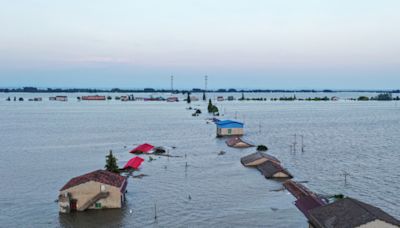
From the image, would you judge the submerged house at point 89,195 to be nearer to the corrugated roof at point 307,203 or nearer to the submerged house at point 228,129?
the corrugated roof at point 307,203

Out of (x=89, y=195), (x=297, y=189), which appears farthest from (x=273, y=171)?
(x=89, y=195)

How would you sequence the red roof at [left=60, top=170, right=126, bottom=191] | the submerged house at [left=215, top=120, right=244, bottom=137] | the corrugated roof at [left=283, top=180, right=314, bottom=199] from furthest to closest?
the submerged house at [left=215, top=120, right=244, bottom=137], the corrugated roof at [left=283, top=180, right=314, bottom=199], the red roof at [left=60, top=170, right=126, bottom=191]

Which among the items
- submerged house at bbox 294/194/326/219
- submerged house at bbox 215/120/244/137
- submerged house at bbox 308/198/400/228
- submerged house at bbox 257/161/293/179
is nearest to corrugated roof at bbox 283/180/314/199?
submerged house at bbox 294/194/326/219

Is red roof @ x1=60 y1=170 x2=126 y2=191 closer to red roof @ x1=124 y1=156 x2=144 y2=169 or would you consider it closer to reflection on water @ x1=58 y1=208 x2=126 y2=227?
reflection on water @ x1=58 y1=208 x2=126 y2=227

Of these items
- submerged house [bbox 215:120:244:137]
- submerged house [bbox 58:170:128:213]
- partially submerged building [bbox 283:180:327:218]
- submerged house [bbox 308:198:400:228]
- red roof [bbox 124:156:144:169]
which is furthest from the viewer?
submerged house [bbox 215:120:244:137]

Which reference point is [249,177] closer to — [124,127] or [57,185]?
[57,185]

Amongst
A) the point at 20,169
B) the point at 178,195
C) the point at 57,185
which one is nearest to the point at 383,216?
the point at 178,195

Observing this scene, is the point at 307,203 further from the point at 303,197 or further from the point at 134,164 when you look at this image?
the point at 134,164
